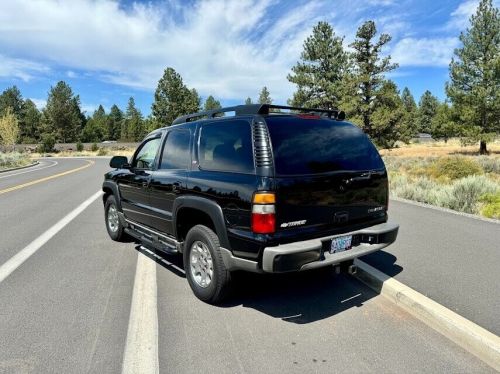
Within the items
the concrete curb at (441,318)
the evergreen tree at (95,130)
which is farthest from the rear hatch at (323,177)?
the evergreen tree at (95,130)

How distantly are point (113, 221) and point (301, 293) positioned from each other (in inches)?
157

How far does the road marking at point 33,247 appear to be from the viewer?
18.0ft

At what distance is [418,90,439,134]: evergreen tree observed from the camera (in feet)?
304

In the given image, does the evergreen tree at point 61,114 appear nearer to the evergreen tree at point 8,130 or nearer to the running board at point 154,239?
the evergreen tree at point 8,130

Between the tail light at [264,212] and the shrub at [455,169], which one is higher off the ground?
the tail light at [264,212]

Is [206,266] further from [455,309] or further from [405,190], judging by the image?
[405,190]

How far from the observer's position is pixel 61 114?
87.1 metres

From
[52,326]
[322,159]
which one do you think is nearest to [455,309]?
[322,159]

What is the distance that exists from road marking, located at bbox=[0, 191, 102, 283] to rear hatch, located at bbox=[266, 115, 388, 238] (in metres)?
3.88

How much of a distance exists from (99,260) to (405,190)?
28.2ft

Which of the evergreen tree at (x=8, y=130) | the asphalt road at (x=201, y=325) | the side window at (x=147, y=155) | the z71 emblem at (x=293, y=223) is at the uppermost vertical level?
the evergreen tree at (x=8, y=130)

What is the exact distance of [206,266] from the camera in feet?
14.3

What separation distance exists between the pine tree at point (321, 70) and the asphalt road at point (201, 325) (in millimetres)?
37917

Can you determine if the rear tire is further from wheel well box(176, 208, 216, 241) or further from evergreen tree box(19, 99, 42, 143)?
evergreen tree box(19, 99, 42, 143)
